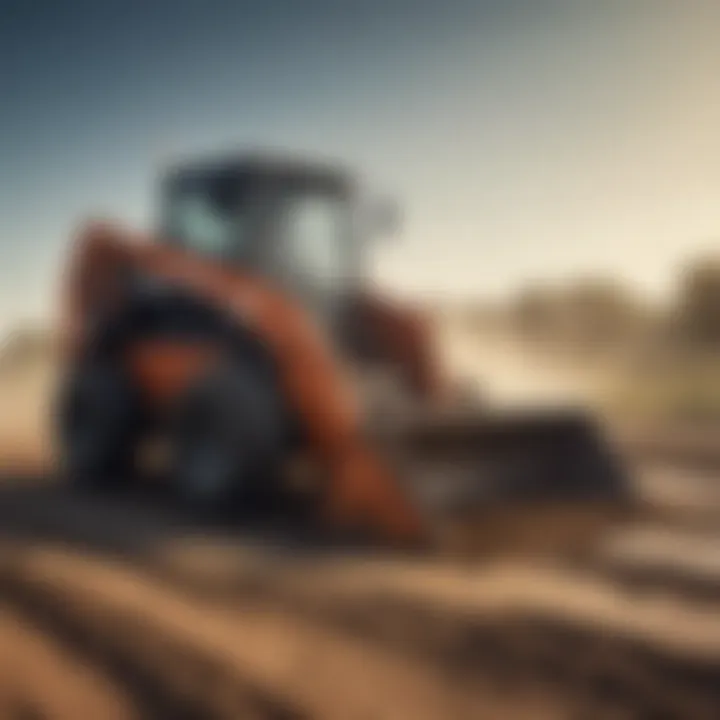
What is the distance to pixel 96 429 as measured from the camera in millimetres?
1400

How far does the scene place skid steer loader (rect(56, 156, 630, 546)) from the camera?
1.30 m

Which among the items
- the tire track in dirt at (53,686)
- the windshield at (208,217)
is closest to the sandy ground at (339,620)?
the tire track in dirt at (53,686)

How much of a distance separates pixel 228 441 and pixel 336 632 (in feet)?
1.45

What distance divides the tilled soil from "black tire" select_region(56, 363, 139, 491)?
0.49ft

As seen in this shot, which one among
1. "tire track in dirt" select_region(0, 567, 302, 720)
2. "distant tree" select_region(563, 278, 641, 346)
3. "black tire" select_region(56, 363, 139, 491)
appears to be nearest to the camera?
"tire track in dirt" select_region(0, 567, 302, 720)

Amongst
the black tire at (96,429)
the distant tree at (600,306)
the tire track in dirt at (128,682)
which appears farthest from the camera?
the black tire at (96,429)

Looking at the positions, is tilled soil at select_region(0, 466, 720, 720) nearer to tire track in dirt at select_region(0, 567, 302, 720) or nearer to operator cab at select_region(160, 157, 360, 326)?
tire track in dirt at select_region(0, 567, 302, 720)

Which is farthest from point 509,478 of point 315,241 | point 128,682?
point 128,682

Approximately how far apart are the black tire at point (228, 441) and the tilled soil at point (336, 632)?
118mm

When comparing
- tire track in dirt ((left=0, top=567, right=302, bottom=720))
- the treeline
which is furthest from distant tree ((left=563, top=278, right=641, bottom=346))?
tire track in dirt ((left=0, top=567, right=302, bottom=720))

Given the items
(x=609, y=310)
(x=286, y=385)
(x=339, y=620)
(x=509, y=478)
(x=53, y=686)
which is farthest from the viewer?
(x=509, y=478)

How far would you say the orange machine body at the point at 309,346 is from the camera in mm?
1297

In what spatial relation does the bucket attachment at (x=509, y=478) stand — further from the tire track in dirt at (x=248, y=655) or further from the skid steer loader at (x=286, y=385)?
the tire track in dirt at (x=248, y=655)

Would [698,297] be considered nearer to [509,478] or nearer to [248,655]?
[509,478]
